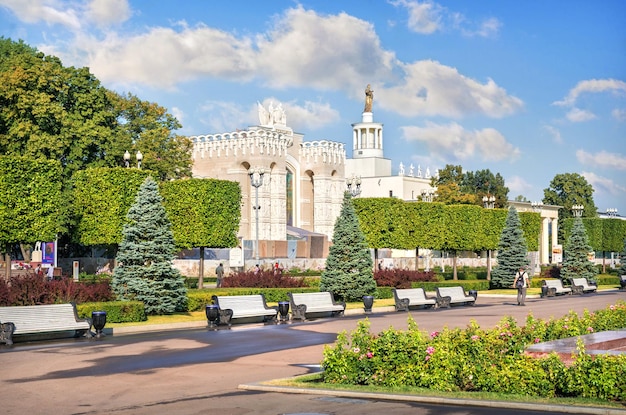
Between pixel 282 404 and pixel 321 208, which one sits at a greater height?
pixel 321 208

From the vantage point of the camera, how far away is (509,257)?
5350 cm

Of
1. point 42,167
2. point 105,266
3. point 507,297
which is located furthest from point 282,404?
point 105,266

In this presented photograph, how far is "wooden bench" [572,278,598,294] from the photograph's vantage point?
1978 inches

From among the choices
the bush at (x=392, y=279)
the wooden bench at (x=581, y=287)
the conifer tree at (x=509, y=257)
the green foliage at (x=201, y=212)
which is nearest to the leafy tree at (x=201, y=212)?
the green foliage at (x=201, y=212)

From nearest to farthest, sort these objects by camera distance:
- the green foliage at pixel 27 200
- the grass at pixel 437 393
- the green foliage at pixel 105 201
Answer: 1. the grass at pixel 437 393
2. the green foliage at pixel 27 200
3. the green foliage at pixel 105 201

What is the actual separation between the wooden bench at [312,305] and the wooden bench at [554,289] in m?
18.7

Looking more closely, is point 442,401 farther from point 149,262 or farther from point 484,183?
point 484,183

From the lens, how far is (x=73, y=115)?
52.1 metres

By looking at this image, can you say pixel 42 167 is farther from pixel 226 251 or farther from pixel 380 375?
pixel 226 251

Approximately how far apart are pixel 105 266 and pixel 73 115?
14051 millimetres

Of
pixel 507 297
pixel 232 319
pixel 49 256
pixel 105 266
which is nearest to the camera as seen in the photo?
pixel 232 319

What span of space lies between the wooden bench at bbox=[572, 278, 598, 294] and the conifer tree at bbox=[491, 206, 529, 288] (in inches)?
127

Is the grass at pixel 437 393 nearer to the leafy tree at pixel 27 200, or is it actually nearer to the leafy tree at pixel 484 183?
the leafy tree at pixel 27 200

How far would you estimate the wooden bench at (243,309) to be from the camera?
27062 mm
